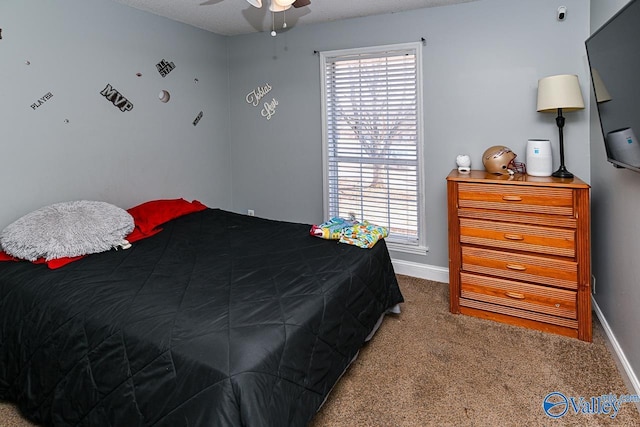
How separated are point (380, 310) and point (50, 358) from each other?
171 cm

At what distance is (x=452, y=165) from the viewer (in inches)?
128

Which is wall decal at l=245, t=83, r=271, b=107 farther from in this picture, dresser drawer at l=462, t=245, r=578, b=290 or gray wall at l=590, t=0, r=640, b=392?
gray wall at l=590, t=0, r=640, b=392

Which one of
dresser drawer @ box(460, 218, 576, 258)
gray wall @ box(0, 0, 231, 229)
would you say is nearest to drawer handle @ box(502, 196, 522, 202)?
dresser drawer @ box(460, 218, 576, 258)

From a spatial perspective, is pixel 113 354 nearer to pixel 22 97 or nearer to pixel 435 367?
pixel 435 367

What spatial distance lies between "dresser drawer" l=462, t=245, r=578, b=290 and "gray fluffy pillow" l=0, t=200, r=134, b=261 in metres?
2.32

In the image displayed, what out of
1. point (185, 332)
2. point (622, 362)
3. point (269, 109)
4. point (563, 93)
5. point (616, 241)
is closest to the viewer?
point (185, 332)

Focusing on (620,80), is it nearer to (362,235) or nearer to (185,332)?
(362,235)

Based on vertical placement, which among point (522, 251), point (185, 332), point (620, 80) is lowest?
point (185, 332)

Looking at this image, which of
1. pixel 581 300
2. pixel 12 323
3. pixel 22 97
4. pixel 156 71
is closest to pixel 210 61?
pixel 156 71

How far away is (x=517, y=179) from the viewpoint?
8.61 ft

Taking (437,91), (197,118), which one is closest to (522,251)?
(437,91)

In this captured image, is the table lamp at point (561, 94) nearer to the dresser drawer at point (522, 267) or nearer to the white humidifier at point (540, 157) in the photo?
the white humidifier at point (540, 157)

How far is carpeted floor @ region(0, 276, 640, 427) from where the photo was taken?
1.85m

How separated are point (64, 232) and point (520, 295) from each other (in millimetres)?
2823
